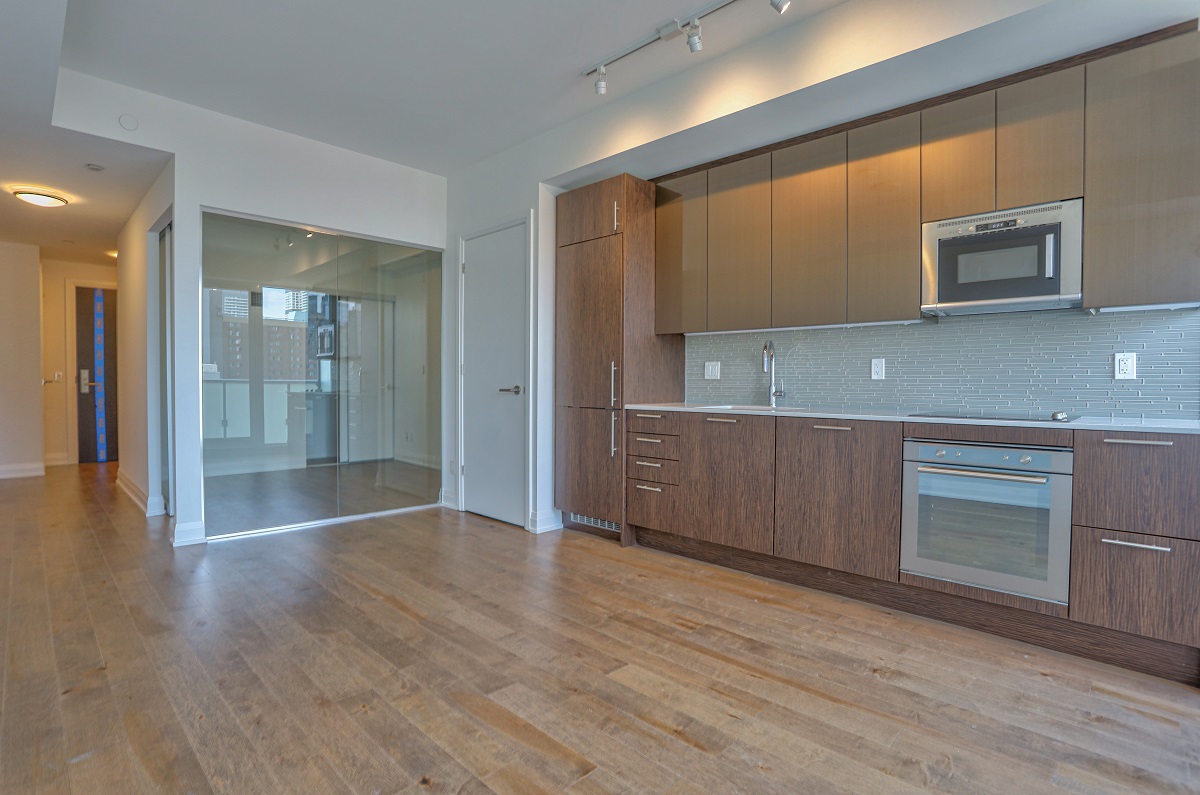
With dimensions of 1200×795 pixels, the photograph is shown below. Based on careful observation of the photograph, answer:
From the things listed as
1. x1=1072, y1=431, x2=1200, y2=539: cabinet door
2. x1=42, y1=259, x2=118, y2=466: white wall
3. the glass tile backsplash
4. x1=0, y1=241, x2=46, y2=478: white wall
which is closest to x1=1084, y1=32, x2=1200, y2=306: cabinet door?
the glass tile backsplash

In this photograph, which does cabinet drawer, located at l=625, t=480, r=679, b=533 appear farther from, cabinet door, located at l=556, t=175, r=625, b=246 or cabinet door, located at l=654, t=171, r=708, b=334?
cabinet door, located at l=556, t=175, r=625, b=246

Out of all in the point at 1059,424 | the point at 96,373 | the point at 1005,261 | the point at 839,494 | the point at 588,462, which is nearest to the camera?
the point at 1059,424

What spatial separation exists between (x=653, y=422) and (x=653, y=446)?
0.15 meters

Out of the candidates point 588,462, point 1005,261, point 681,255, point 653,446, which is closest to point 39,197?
point 588,462

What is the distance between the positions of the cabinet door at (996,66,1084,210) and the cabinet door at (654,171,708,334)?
1.56 m

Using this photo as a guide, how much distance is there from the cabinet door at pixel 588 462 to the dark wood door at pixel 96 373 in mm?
6915

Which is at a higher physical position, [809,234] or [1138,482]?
[809,234]

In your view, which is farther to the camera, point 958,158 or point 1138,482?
point 958,158

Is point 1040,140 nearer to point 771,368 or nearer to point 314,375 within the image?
point 771,368

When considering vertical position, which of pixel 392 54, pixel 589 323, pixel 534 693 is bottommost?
pixel 534 693

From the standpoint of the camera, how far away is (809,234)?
10.6ft

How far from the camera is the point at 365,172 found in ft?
14.8

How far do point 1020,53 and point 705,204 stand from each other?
167 centimetres

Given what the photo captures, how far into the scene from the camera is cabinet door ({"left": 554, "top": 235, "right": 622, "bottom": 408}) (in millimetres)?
3838
